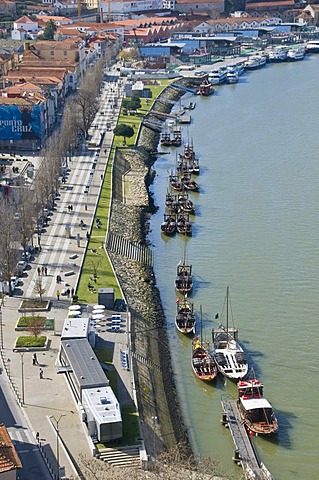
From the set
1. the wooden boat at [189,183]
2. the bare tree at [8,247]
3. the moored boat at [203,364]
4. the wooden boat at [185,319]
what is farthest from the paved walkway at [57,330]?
the wooden boat at [189,183]

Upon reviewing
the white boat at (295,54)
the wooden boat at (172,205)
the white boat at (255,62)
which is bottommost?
the wooden boat at (172,205)

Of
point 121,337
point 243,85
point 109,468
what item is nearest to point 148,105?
point 243,85

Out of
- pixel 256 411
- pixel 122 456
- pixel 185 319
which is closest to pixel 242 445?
pixel 256 411

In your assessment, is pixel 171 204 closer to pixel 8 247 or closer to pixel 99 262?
pixel 99 262

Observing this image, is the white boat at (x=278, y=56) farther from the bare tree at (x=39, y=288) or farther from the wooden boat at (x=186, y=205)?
the bare tree at (x=39, y=288)

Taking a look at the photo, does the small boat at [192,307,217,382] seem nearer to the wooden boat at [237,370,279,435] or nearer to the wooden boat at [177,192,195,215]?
the wooden boat at [237,370,279,435]
